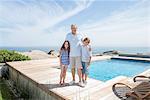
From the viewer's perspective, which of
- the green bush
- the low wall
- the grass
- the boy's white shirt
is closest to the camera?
the low wall

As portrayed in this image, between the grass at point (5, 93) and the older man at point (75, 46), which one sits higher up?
the older man at point (75, 46)

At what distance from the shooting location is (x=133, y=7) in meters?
17.5

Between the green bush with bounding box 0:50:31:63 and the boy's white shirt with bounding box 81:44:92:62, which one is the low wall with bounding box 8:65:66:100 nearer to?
the boy's white shirt with bounding box 81:44:92:62

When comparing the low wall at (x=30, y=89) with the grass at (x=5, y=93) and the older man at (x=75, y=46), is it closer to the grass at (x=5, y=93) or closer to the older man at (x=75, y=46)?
the grass at (x=5, y=93)

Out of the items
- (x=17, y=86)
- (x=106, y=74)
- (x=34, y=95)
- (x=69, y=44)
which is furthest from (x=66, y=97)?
(x=106, y=74)

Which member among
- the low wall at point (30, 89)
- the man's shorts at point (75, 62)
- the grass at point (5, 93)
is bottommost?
the grass at point (5, 93)

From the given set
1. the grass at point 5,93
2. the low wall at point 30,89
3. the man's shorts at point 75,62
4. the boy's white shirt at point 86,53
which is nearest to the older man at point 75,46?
the man's shorts at point 75,62

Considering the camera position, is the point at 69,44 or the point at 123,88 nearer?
the point at 123,88

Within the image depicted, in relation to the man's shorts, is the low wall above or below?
below

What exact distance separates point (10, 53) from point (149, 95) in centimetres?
975

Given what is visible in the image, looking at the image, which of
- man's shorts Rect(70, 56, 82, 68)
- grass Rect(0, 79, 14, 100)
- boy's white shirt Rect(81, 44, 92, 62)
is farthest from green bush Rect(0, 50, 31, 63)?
boy's white shirt Rect(81, 44, 92, 62)

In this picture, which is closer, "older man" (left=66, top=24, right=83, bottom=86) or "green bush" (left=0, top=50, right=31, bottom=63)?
"older man" (left=66, top=24, right=83, bottom=86)

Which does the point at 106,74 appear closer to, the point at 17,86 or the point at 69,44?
the point at 17,86

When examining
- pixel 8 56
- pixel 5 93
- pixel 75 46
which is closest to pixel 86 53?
pixel 75 46
